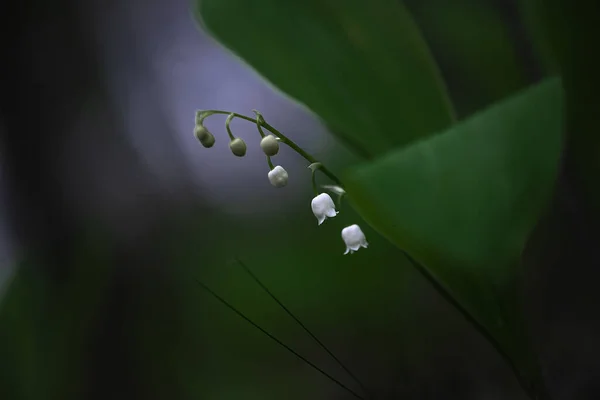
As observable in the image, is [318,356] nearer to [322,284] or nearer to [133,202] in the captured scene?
[322,284]

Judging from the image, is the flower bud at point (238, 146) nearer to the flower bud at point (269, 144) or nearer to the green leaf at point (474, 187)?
the flower bud at point (269, 144)

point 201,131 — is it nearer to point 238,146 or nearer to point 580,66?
point 238,146

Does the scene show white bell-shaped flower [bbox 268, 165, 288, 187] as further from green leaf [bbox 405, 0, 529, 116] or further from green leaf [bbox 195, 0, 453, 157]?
green leaf [bbox 405, 0, 529, 116]

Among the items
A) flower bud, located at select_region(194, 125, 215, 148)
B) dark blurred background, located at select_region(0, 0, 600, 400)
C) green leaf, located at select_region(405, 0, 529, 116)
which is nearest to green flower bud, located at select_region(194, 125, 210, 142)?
flower bud, located at select_region(194, 125, 215, 148)

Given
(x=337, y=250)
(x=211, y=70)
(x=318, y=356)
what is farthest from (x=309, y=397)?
(x=211, y=70)

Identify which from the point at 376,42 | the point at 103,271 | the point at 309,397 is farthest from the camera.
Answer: the point at 103,271

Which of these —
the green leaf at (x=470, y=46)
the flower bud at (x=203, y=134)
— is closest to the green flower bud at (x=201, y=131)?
the flower bud at (x=203, y=134)

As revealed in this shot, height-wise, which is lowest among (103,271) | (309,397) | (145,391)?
(309,397)
